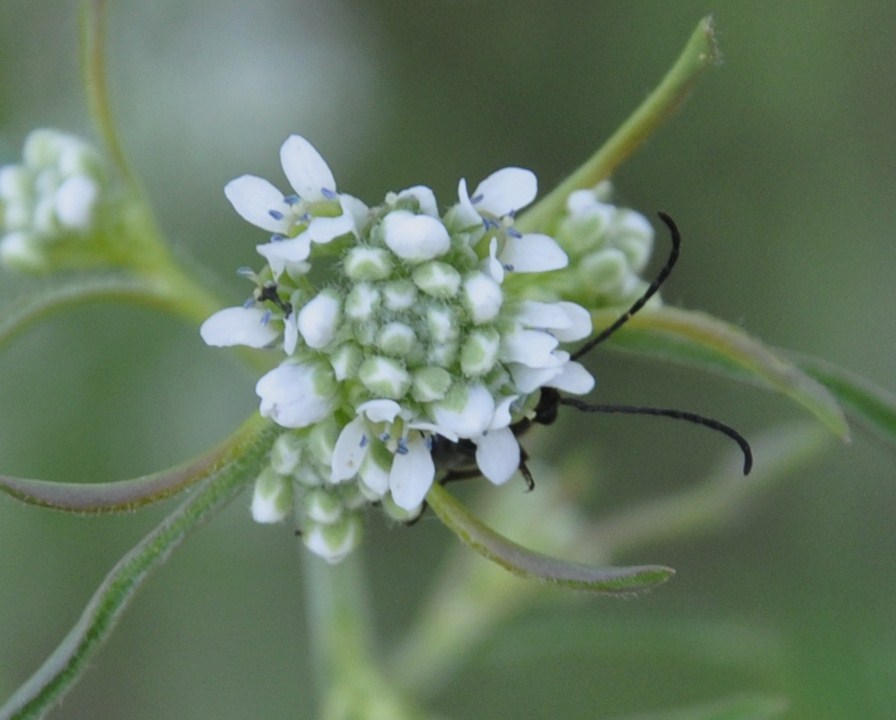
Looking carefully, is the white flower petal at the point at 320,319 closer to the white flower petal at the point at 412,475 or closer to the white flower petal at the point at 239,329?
the white flower petal at the point at 239,329

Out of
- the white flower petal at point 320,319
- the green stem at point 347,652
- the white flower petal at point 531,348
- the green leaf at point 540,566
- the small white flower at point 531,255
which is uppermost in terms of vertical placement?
the small white flower at point 531,255

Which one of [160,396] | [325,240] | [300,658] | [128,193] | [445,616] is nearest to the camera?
[325,240]

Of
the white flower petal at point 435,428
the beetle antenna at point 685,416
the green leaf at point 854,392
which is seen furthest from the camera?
the green leaf at point 854,392

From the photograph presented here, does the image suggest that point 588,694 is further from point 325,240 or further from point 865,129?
point 325,240

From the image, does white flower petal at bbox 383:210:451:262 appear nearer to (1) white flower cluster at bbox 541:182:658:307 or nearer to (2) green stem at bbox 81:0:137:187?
(1) white flower cluster at bbox 541:182:658:307

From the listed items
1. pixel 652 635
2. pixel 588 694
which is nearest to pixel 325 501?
pixel 652 635

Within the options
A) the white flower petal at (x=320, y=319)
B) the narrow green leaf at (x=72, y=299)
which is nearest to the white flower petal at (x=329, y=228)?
the white flower petal at (x=320, y=319)

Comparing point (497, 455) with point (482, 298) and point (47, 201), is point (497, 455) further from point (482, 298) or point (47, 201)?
point (47, 201)
